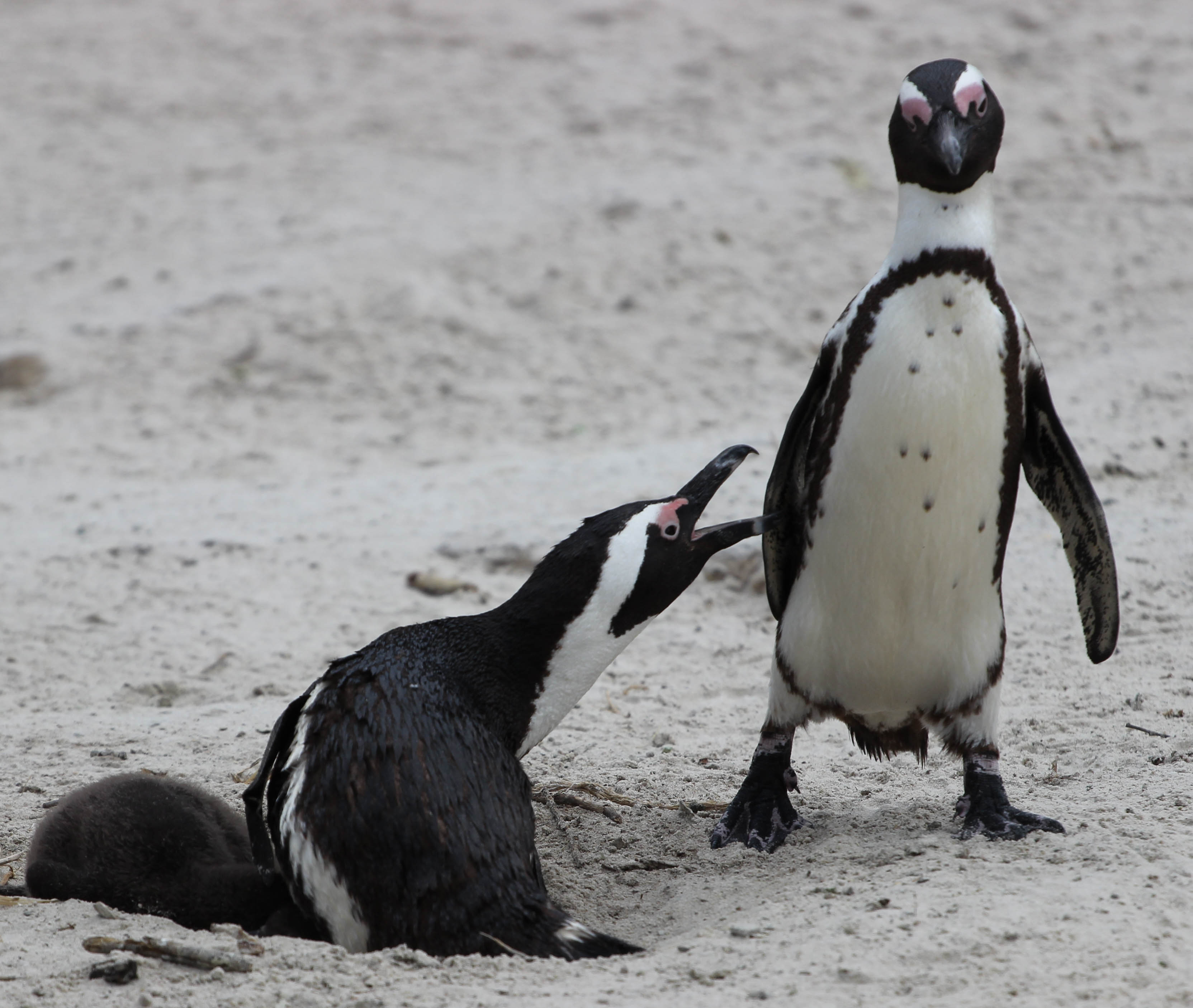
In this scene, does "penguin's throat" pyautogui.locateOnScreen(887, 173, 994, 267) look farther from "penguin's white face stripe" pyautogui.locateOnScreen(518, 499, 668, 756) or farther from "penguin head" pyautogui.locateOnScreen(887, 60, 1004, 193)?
"penguin's white face stripe" pyautogui.locateOnScreen(518, 499, 668, 756)

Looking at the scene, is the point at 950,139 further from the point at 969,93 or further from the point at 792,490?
the point at 792,490

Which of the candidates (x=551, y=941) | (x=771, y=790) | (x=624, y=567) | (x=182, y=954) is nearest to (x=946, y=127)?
(x=624, y=567)

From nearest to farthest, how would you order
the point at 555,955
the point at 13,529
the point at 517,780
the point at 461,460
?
the point at 555,955 < the point at 517,780 < the point at 13,529 < the point at 461,460

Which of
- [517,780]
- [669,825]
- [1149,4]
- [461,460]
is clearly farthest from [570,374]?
[1149,4]

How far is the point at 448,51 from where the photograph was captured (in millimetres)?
10898

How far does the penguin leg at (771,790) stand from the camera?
315cm

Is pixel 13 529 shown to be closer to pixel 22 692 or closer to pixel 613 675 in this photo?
pixel 22 692

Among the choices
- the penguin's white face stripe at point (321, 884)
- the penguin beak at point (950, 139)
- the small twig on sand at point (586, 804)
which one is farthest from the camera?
the small twig on sand at point (586, 804)

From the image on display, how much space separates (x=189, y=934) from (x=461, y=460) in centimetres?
414

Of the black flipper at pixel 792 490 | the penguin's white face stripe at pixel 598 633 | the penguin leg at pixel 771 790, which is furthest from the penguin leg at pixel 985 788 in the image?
the penguin's white face stripe at pixel 598 633

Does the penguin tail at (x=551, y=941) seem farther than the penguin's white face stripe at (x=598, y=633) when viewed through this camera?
No

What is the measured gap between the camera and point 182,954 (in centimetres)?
237

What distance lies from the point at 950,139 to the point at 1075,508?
0.91 m

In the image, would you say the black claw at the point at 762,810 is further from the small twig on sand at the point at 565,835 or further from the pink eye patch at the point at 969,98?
the pink eye patch at the point at 969,98
